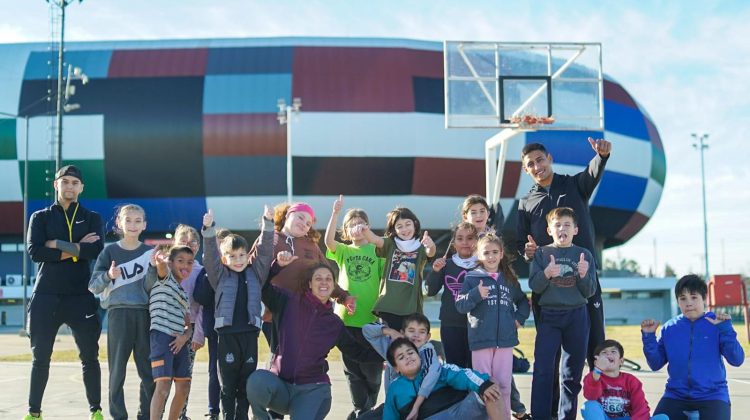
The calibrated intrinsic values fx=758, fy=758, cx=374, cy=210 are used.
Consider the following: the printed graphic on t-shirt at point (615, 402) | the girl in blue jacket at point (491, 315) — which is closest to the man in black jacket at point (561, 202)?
the girl in blue jacket at point (491, 315)

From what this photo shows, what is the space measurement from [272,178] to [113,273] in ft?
72.9

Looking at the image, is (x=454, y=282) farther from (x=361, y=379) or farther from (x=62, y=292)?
(x=62, y=292)

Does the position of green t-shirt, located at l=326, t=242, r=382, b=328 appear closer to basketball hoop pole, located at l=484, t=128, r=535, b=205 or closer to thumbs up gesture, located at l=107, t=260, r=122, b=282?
thumbs up gesture, located at l=107, t=260, r=122, b=282

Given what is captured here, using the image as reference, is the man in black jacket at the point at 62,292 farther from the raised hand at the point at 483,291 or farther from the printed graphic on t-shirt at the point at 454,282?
the raised hand at the point at 483,291

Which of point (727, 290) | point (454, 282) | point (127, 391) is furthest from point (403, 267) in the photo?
point (727, 290)

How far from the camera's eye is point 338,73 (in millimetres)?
28297

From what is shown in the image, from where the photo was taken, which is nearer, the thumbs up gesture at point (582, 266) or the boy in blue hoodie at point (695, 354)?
the boy in blue hoodie at point (695, 354)

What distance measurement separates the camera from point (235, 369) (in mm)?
5465

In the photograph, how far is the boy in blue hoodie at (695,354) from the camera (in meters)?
5.18

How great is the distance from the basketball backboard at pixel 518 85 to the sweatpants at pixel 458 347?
9.82 meters

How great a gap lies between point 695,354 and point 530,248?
137 centimetres

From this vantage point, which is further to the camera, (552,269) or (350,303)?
(350,303)

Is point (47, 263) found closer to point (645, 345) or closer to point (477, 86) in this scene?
point (645, 345)

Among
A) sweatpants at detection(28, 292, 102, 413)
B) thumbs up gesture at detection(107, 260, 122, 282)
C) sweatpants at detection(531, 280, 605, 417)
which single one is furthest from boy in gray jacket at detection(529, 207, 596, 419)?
sweatpants at detection(28, 292, 102, 413)
